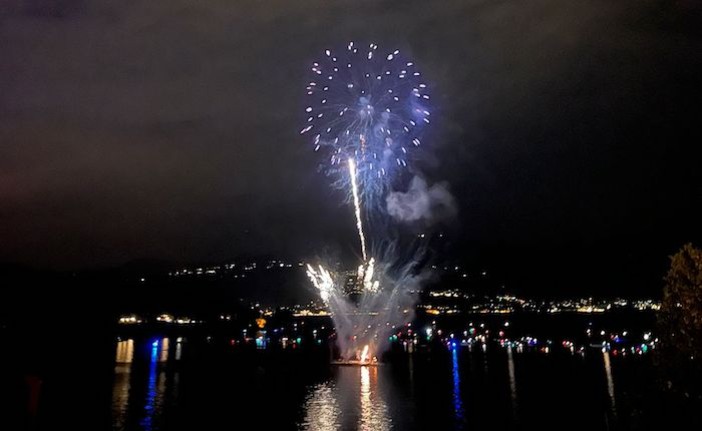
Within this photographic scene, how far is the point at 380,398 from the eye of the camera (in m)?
29.8

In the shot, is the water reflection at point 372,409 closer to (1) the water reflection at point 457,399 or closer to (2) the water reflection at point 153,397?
(1) the water reflection at point 457,399

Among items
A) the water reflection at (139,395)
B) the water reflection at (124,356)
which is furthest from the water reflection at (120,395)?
the water reflection at (124,356)

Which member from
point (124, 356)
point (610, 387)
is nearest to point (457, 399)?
point (610, 387)

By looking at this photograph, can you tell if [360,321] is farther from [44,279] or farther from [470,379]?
[44,279]

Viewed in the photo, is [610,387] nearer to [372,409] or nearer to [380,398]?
[380,398]

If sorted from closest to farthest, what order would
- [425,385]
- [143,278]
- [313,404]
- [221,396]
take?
[313,404]
[221,396]
[425,385]
[143,278]

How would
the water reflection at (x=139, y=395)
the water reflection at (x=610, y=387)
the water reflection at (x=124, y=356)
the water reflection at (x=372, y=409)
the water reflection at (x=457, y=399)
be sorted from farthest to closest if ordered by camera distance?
the water reflection at (x=124, y=356) < the water reflection at (x=610, y=387) < the water reflection at (x=457, y=399) < the water reflection at (x=139, y=395) < the water reflection at (x=372, y=409)

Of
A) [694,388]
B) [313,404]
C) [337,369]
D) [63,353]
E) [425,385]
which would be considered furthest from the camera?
[337,369]

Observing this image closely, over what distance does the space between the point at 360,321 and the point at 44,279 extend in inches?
1123

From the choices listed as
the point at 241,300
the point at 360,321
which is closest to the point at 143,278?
the point at 241,300

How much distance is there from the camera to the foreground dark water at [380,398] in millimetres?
22031

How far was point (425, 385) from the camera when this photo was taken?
3616 cm

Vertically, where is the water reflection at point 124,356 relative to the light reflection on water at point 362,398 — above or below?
above

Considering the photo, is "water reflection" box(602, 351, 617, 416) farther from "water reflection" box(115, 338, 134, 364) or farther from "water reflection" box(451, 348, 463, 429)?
"water reflection" box(115, 338, 134, 364)
